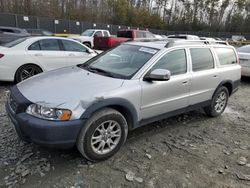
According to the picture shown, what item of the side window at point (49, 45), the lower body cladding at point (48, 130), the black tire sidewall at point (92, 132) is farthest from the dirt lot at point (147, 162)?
the side window at point (49, 45)

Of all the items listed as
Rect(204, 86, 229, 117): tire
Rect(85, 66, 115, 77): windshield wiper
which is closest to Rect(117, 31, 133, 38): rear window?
Rect(204, 86, 229, 117): tire

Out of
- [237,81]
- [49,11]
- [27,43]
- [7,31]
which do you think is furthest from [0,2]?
[237,81]

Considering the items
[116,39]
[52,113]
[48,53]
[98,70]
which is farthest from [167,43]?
[116,39]

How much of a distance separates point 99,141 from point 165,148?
43.6 inches

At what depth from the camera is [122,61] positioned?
4.07m

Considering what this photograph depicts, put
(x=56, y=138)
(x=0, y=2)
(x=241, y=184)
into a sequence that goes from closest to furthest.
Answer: (x=56, y=138)
(x=241, y=184)
(x=0, y=2)

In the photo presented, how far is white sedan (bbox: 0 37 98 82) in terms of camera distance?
6.39 m

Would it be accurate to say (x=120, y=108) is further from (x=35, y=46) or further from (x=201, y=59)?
(x=35, y=46)

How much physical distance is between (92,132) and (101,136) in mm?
207

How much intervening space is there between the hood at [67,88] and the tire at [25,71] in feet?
10.4

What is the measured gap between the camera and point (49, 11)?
33625 millimetres

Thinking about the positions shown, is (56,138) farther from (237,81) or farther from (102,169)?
(237,81)

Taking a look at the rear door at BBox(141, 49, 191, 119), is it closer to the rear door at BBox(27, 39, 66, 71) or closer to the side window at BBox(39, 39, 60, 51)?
the rear door at BBox(27, 39, 66, 71)

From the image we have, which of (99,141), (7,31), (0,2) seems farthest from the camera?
(0,2)
